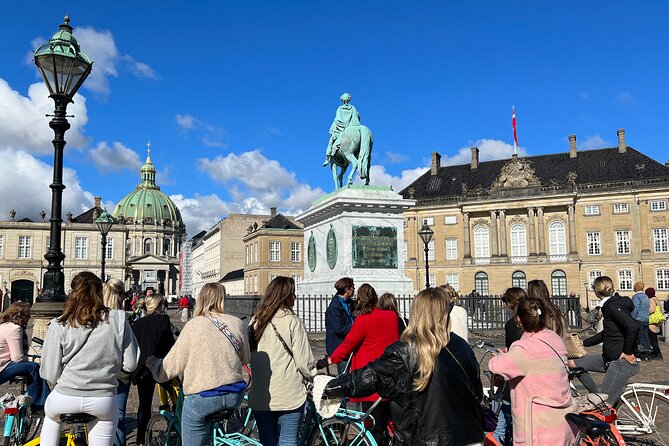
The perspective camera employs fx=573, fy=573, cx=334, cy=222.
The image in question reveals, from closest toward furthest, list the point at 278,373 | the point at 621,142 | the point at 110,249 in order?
1. the point at 278,373
2. the point at 621,142
3. the point at 110,249

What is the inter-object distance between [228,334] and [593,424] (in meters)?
2.77

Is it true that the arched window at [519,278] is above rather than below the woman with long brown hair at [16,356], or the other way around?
above

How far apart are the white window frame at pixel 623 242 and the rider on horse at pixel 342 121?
5275cm

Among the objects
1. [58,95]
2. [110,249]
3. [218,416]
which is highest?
[110,249]

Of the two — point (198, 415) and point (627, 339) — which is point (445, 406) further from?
point (627, 339)

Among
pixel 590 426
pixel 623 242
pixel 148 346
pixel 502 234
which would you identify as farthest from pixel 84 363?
pixel 623 242

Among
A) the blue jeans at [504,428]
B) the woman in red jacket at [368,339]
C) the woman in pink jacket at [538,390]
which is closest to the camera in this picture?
the woman in pink jacket at [538,390]

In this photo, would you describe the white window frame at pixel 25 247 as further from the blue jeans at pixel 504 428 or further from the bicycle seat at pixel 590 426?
the bicycle seat at pixel 590 426

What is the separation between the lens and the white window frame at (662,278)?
5806 cm

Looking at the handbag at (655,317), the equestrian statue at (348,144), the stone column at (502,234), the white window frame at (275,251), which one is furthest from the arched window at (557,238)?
the equestrian statue at (348,144)

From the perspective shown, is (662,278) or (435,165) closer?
(662,278)

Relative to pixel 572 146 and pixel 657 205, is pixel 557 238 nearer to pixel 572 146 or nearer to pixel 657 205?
pixel 657 205

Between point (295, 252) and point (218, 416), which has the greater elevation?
point (295, 252)

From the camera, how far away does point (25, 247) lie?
80625 mm
